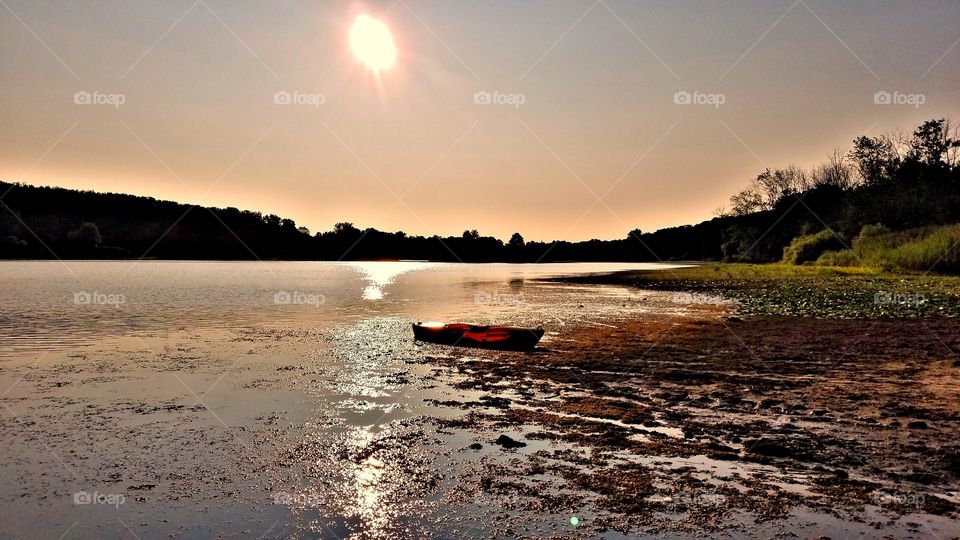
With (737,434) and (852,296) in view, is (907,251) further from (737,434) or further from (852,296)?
(737,434)

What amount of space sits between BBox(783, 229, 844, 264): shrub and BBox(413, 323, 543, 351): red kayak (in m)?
69.7

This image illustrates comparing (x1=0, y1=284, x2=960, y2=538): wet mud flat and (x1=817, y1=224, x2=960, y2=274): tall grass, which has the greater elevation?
(x1=817, y1=224, x2=960, y2=274): tall grass

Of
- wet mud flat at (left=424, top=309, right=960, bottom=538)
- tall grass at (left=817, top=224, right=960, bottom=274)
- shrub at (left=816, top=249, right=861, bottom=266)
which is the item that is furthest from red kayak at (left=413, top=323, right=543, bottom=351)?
shrub at (left=816, top=249, right=861, bottom=266)

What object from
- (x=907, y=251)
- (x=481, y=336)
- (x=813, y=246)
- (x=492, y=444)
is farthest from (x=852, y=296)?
(x=813, y=246)

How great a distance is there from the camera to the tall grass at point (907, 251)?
43.1m

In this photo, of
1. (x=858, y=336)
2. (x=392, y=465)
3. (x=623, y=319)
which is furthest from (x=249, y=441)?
(x=623, y=319)

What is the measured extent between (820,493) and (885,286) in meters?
37.2

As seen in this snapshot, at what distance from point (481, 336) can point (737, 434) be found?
42.2 ft

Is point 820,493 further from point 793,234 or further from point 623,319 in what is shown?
point 793,234

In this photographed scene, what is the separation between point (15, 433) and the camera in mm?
11180

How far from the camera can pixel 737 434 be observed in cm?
1027

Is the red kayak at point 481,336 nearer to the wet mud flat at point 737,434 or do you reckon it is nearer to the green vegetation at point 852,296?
the wet mud flat at point 737,434

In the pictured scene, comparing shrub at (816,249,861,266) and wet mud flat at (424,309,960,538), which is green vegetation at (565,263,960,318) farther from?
shrub at (816,249,861,266)

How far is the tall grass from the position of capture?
43.1m
